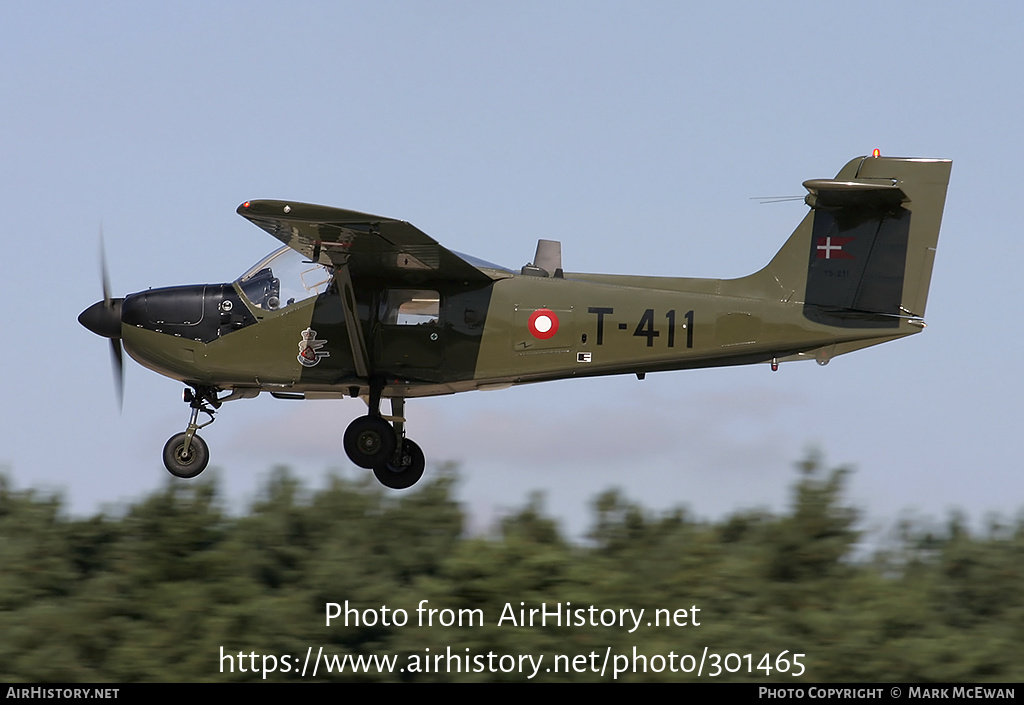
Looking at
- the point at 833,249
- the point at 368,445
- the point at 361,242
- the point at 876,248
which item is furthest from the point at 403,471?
the point at 876,248

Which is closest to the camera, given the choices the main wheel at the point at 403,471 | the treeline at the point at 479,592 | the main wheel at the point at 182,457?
the treeline at the point at 479,592

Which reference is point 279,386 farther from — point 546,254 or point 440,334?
point 546,254

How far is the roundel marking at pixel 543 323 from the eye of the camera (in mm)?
16016

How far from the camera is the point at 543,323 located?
52.6 ft

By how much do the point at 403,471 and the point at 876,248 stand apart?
19.7 ft

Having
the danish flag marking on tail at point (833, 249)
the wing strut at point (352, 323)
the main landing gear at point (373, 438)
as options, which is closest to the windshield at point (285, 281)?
the wing strut at point (352, 323)

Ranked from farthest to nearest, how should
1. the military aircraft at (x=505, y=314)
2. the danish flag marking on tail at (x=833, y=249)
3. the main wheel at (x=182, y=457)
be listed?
the main wheel at (x=182, y=457) < the danish flag marking on tail at (x=833, y=249) < the military aircraft at (x=505, y=314)

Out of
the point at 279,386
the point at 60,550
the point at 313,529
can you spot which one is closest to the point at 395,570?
the point at 313,529

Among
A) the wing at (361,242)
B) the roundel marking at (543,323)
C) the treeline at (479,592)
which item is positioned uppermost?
the wing at (361,242)

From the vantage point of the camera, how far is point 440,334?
1616 centimetres

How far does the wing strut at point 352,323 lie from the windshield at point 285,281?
1.22 feet

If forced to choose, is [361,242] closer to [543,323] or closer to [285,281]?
[285,281]

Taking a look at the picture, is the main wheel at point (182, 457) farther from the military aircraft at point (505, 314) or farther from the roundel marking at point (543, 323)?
the roundel marking at point (543, 323)
